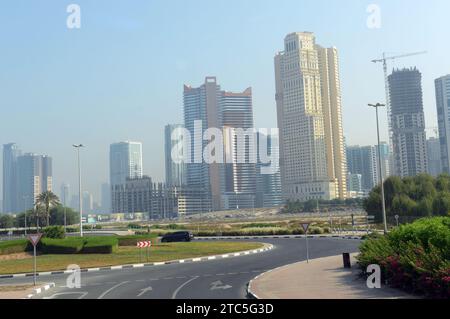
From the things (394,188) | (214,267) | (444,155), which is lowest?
(214,267)

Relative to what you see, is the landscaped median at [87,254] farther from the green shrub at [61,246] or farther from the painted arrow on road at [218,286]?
the painted arrow on road at [218,286]

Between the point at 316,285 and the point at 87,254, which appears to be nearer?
the point at 316,285

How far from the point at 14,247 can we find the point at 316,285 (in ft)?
89.5

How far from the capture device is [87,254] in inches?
1460

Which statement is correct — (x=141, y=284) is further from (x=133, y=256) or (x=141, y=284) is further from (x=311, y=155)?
(x=311, y=155)

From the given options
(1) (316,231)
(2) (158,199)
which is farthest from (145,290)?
(2) (158,199)

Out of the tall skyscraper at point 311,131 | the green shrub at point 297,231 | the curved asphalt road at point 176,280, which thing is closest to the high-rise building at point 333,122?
the tall skyscraper at point 311,131

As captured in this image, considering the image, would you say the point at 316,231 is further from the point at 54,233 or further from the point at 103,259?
the point at 103,259

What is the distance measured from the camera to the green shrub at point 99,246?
122 feet

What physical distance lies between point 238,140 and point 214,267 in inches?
4651

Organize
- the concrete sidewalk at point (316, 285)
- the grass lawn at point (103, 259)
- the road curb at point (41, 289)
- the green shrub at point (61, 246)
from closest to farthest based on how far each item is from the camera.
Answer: the concrete sidewalk at point (316, 285) < the road curb at point (41, 289) < the grass lawn at point (103, 259) < the green shrub at point (61, 246)
